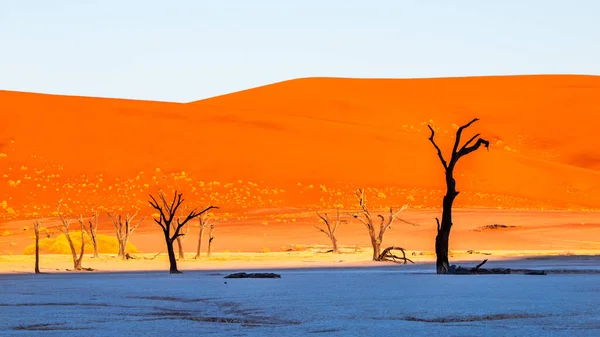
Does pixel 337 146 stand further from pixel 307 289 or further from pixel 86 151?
pixel 307 289

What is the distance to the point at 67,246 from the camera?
4500 cm

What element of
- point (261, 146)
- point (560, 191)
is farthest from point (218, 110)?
point (560, 191)

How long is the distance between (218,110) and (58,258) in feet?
202

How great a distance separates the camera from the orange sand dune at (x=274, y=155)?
249 ft

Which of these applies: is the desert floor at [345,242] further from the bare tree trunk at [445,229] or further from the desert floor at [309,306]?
the desert floor at [309,306]

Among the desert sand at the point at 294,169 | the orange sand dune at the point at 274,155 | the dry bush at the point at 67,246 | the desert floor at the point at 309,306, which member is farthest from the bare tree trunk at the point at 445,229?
the orange sand dune at the point at 274,155

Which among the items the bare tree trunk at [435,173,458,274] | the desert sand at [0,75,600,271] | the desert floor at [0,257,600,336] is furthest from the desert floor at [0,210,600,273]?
the desert floor at [0,257,600,336]

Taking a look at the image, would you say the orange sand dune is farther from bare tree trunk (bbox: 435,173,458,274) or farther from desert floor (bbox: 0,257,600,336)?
desert floor (bbox: 0,257,600,336)

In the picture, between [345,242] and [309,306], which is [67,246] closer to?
[345,242]

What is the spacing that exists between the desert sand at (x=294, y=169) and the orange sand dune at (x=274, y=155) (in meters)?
0.17

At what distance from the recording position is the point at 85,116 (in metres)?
96.4

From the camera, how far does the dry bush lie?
147 feet

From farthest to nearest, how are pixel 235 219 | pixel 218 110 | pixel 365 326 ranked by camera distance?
pixel 218 110 → pixel 235 219 → pixel 365 326

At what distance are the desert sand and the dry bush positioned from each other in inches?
47.2
